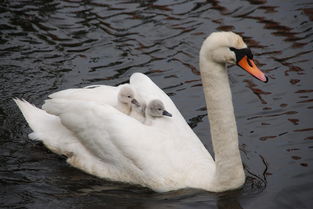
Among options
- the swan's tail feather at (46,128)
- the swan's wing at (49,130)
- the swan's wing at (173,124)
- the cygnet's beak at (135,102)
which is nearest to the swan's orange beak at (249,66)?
the swan's wing at (173,124)

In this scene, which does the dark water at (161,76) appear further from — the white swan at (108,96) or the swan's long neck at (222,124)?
the white swan at (108,96)

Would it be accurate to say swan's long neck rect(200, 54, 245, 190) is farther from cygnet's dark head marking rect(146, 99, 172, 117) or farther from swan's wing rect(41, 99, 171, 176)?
cygnet's dark head marking rect(146, 99, 172, 117)

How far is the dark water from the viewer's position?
303 inches

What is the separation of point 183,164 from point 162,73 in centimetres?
325

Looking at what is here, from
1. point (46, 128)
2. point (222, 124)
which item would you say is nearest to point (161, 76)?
point (46, 128)

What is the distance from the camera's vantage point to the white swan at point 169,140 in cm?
701

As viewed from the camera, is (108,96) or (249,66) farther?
(108,96)

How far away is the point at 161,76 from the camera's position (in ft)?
34.4

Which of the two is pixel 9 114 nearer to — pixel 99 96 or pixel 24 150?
pixel 24 150

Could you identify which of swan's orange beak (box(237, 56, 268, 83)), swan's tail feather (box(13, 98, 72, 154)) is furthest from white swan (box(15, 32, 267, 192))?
swan's tail feather (box(13, 98, 72, 154))

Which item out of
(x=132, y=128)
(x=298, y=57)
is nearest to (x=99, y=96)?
(x=132, y=128)

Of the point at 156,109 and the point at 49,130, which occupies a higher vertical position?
the point at 156,109

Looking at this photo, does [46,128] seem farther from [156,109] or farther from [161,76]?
[161,76]

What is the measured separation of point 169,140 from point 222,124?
2.54 ft
